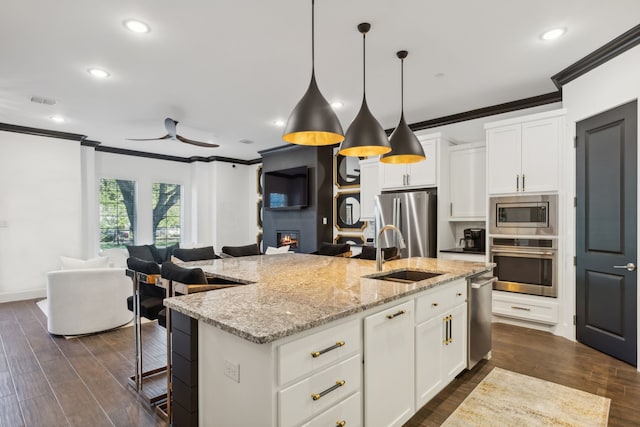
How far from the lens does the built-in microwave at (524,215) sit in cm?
378

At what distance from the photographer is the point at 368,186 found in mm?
5832

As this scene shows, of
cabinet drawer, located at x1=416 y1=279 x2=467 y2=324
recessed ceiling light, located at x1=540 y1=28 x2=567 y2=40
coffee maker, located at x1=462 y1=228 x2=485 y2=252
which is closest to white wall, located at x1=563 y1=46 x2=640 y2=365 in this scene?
recessed ceiling light, located at x1=540 y1=28 x2=567 y2=40

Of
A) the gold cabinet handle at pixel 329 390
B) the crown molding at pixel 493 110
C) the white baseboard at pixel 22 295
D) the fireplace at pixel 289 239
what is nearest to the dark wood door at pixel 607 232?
the crown molding at pixel 493 110

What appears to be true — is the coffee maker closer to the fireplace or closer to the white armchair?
the fireplace

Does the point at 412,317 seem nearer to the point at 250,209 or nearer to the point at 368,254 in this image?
the point at 368,254

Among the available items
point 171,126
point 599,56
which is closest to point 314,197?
point 171,126

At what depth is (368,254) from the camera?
4090mm

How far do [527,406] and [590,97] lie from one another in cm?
296

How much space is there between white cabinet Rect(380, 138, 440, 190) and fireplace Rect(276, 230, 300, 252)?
2.50 metres

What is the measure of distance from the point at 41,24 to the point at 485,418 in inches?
171

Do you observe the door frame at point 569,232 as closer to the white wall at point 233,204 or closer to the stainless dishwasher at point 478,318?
the stainless dishwasher at point 478,318

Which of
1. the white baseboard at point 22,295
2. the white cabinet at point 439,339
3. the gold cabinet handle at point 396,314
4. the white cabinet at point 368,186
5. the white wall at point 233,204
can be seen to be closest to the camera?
the gold cabinet handle at point 396,314

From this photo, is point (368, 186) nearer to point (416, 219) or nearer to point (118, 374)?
point (416, 219)

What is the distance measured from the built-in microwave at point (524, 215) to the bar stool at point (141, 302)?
3.72 meters
